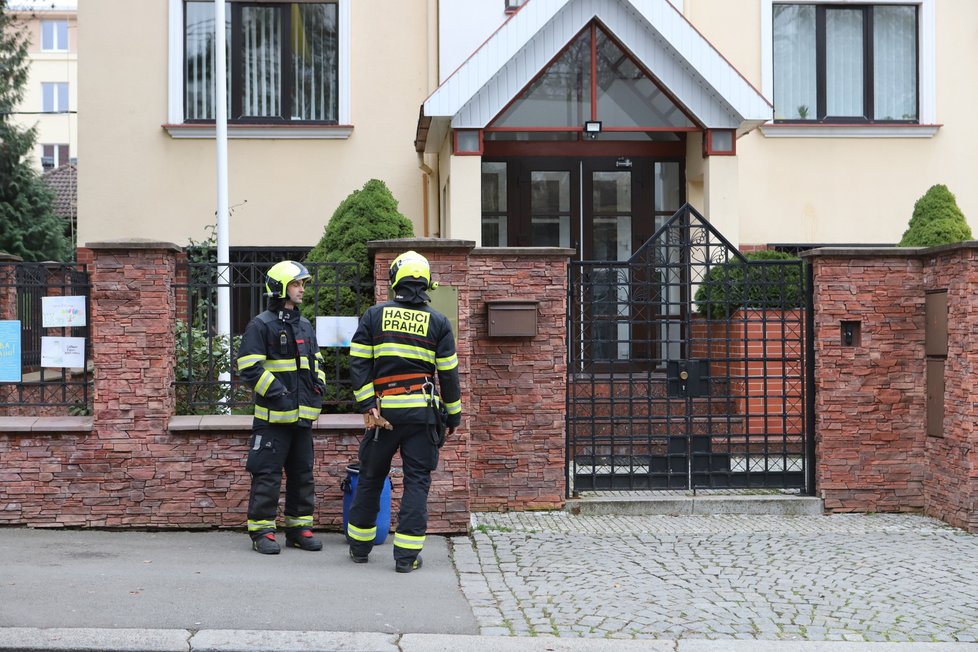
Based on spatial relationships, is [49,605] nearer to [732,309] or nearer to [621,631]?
[621,631]

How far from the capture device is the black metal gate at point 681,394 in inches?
390

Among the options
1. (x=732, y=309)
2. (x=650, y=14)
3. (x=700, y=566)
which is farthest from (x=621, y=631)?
(x=650, y=14)

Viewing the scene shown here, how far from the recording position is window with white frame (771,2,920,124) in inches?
653

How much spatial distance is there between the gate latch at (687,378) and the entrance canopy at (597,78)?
4.50 metres

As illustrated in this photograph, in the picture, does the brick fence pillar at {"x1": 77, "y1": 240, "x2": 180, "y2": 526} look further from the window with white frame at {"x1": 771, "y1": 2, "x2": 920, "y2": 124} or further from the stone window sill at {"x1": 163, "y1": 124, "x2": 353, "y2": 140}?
the window with white frame at {"x1": 771, "y1": 2, "x2": 920, "y2": 124}

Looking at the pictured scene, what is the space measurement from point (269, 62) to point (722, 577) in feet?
37.4

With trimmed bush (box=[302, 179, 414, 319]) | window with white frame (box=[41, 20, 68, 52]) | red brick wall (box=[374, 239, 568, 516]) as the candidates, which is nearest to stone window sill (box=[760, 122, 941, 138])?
trimmed bush (box=[302, 179, 414, 319])

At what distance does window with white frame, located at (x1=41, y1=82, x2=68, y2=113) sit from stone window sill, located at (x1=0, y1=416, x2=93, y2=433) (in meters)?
51.7

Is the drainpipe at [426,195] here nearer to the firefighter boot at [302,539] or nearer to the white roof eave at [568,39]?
the white roof eave at [568,39]

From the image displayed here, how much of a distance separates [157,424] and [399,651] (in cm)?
376

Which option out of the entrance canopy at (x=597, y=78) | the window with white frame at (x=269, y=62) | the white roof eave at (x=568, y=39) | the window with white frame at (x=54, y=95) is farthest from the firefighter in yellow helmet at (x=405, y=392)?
the window with white frame at (x=54, y=95)

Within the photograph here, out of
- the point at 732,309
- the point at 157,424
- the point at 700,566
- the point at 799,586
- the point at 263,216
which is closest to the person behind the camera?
the point at 799,586

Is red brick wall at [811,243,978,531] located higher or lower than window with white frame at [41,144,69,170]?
lower

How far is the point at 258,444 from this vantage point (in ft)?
26.0
